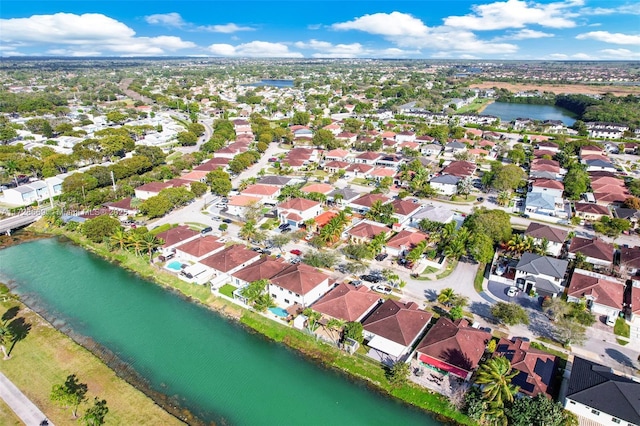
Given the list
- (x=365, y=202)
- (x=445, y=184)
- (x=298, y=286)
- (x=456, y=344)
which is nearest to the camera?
(x=456, y=344)

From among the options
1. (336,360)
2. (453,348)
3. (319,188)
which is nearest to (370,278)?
(336,360)

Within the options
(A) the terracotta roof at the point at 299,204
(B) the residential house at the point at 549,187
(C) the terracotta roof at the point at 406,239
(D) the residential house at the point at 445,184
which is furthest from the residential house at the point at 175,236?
(B) the residential house at the point at 549,187

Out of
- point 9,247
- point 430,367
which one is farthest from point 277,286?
point 9,247

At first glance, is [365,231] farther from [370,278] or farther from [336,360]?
[336,360]

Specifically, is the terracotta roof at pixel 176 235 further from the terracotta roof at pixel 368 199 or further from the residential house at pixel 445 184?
the residential house at pixel 445 184

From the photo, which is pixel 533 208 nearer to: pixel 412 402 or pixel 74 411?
pixel 412 402
